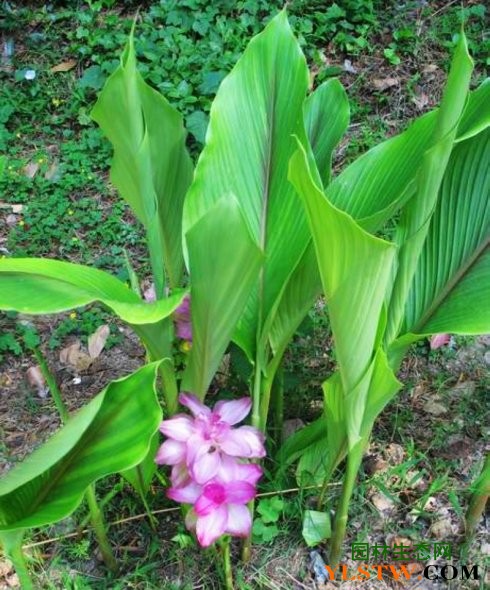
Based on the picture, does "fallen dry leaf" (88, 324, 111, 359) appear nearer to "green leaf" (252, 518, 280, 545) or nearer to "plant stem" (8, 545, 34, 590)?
"green leaf" (252, 518, 280, 545)

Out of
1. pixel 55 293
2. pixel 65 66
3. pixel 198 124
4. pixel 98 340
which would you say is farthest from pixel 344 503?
pixel 65 66

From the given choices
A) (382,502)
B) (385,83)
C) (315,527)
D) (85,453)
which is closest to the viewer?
(85,453)

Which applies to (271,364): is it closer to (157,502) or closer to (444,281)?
(444,281)

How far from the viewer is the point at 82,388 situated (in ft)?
5.79

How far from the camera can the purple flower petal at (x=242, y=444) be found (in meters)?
1.08

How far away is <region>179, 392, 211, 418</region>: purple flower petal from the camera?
1.12 metres

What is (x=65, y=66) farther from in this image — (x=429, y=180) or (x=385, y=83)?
(x=429, y=180)

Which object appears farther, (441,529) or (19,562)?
(441,529)

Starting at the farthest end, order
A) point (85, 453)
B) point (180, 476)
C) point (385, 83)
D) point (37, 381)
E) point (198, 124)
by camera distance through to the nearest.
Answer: point (385, 83), point (198, 124), point (37, 381), point (180, 476), point (85, 453)

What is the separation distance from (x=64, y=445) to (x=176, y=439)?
0.26 m

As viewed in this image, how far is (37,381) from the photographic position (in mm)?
1780

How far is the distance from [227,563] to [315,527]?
0.65 feet

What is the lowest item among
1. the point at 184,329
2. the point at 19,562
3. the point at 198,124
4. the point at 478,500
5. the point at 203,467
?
the point at 478,500

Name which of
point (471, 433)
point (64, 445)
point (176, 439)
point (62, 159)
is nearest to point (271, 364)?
point (176, 439)
